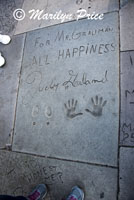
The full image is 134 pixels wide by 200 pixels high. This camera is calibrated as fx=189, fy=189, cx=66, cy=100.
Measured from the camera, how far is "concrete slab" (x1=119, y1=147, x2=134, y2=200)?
160cm

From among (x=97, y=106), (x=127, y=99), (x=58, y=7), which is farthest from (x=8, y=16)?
(x=127, y=99)

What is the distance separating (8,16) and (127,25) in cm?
187

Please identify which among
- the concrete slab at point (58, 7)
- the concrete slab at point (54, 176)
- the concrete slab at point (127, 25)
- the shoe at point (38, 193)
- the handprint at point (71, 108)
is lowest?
the shoe at point (38, 193)

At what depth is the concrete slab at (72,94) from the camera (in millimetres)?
1827

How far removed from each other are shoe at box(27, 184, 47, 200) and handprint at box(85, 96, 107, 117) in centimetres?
87

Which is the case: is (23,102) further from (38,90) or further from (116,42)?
(116,42)

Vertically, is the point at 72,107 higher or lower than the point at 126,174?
higher

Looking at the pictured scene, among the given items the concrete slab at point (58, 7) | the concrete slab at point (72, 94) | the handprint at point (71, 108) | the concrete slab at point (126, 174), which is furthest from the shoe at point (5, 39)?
the concrete slab at point (126, 174)

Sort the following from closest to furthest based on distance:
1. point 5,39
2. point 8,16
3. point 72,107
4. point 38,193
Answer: point 38,193 → point 72,107 → point 5,39 → point 8,16

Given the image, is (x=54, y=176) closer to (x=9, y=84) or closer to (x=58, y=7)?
(x=9, y=84)

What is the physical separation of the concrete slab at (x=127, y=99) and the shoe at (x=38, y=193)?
2.86ft

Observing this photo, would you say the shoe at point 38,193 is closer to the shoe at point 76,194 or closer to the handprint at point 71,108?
the shoe at point 76,194

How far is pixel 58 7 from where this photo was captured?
8.29ft

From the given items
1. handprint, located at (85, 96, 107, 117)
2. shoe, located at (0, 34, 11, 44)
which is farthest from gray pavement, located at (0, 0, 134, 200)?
shoe, located at (0, 34, 11, 44)
